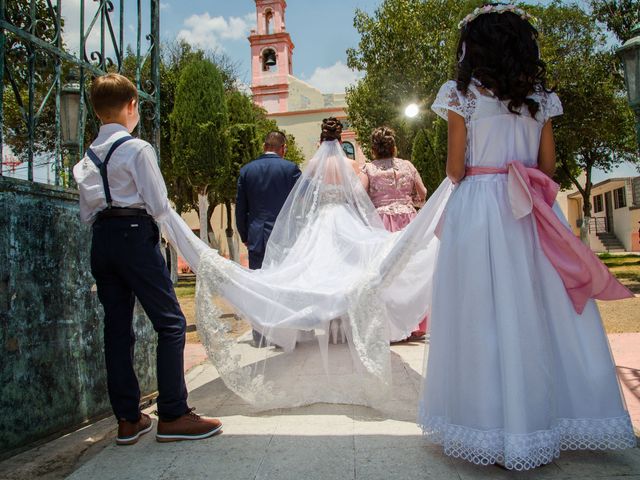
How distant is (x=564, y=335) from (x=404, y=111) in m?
20.8

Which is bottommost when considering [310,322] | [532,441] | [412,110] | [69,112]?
[532,441]

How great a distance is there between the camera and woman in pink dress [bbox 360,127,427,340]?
6.08 metres

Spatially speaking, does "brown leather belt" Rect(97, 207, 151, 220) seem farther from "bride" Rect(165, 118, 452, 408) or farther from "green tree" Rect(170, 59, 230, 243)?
"green tree" Rect(170, 59, 230, 243)

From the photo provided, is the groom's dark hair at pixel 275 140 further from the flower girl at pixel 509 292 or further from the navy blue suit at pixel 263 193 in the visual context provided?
the flower girl at pixel 509 292

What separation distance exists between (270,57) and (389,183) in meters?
42.2

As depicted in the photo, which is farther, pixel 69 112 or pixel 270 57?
pixel 270 57

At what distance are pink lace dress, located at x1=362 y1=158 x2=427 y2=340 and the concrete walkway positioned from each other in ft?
9.35

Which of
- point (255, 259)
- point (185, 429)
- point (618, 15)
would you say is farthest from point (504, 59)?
point (618, 15)

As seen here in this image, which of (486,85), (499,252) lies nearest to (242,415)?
(499,252)

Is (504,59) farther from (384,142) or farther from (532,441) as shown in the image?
(384,142)

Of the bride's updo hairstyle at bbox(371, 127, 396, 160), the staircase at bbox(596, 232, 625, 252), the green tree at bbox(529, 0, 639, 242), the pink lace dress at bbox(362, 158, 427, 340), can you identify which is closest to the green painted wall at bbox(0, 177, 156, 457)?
the pink lace dress at bbox(362, 158, 427, 340)

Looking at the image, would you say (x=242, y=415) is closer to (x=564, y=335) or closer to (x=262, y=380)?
(x=262, y=380)

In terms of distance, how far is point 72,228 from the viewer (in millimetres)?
3395

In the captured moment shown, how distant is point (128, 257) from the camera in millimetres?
2900
